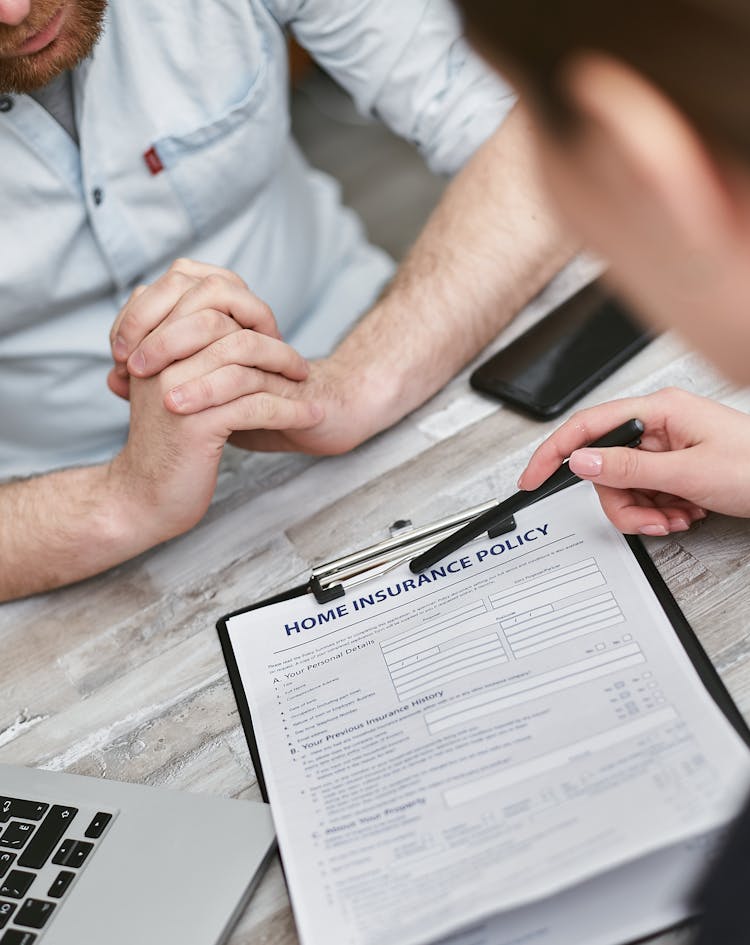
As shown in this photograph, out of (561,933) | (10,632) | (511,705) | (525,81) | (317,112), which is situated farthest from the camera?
(317,112)

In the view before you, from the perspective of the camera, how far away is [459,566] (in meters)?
0.79

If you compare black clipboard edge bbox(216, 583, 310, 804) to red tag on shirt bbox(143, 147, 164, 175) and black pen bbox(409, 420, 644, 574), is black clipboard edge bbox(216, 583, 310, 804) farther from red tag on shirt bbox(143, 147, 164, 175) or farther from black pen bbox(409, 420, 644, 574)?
red tag on shirt bbox(143, 147, 164, 175)

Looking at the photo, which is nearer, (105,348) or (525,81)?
(525,81)

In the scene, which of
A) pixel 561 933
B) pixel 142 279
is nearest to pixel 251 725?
pixel 561 933

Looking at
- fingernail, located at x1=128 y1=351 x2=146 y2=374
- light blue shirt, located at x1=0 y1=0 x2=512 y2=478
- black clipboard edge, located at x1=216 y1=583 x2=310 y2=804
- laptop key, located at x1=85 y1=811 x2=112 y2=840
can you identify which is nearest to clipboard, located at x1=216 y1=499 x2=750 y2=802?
black clipboard edge, located at x1=216 y1=583 x2=310 y2=804

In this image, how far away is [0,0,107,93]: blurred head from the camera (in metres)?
0.97

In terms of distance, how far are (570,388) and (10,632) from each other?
57cm

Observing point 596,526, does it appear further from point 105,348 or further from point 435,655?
point 105,348

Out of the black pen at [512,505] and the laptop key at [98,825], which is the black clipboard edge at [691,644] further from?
the laptop key at [98,825]

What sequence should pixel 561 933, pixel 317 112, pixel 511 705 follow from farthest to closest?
pixel 317 112 < pixel 511 705 < pixel 561 933

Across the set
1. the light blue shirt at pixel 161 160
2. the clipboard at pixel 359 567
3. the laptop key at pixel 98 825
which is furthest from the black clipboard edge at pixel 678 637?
the light blue shirt at pixel 161 160

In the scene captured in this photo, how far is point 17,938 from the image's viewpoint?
0.65 m

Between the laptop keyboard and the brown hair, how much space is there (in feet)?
1.92

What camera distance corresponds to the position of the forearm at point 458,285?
39.6 inches
